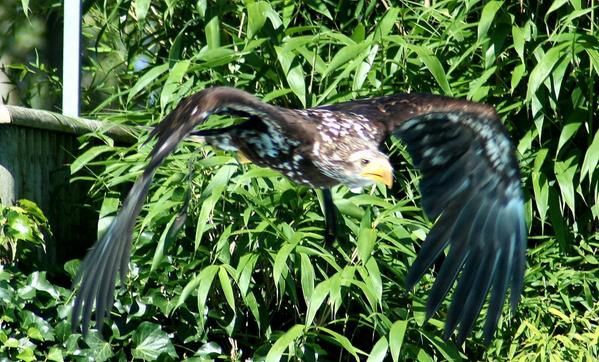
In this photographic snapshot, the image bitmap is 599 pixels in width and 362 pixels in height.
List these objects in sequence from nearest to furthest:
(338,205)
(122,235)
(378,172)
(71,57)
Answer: (122,235) → (378,172) → (338,205) → (71,57)

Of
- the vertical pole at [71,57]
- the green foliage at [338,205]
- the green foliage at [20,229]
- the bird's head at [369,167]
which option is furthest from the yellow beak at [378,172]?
the vertical pole at [71,57]

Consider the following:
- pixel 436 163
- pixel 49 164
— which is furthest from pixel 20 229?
pixel 436 163

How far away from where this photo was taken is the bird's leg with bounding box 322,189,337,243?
16.0 ft

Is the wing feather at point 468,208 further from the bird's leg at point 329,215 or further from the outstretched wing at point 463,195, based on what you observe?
the bird's leg at point 329,215

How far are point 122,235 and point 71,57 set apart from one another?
2.21 m

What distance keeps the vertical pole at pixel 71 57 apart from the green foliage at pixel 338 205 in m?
0.16

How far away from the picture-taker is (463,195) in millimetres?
4848

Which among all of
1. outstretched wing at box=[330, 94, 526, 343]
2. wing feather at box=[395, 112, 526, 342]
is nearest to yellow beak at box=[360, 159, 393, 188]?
outstretched wing at box=[330, 94, 526, 343]

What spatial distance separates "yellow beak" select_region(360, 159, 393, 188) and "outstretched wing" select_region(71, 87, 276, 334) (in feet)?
2.04

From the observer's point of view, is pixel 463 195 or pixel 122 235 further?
pixel 463 195

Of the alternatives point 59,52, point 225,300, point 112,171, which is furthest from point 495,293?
point 59,52

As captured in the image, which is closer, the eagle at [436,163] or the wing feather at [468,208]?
the eagle at [436,163]

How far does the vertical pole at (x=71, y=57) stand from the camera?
5.93 metres

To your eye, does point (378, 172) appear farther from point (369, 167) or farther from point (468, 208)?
point (468, 208)
